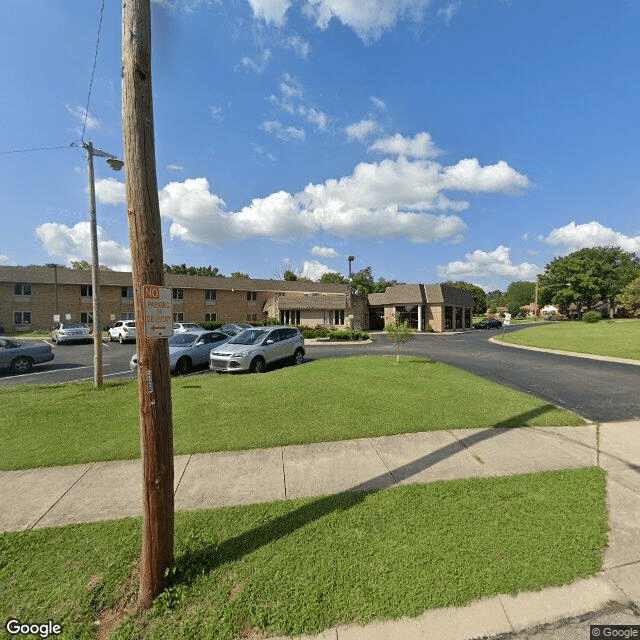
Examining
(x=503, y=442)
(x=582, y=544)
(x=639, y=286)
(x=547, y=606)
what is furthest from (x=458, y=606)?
(x=639, y=286)

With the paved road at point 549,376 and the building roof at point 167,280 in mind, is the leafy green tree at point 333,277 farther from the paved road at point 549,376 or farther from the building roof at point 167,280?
the paved road at point 549,376

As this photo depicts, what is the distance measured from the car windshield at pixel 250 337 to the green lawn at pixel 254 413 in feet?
8.17

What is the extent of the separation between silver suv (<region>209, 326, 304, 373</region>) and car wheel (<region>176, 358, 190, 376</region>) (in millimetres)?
1214

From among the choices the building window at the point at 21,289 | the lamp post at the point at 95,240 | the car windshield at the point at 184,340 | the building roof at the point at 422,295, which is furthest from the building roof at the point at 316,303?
the lamp post at the point at 95,240

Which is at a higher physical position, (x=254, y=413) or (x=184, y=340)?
(x=184, y=340)

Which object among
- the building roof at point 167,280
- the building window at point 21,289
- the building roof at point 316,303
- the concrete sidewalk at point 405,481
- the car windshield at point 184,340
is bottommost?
the concrete sidewalk at point 405,481

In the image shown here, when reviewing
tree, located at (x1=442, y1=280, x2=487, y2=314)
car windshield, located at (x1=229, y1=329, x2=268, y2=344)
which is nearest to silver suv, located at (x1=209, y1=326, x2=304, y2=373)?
car windshield, located at (x1=229, y1=329, x2=268, y2=344)

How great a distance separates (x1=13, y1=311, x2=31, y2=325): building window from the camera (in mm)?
32562

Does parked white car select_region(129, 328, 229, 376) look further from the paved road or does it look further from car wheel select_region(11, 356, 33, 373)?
car wheel select_region(11, 356, 33, 373)

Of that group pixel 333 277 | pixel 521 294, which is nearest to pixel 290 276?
pixel 333 277

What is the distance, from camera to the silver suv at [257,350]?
11133 millimetres

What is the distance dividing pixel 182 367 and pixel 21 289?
33.1 metres

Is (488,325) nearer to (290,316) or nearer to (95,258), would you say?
(290,316)

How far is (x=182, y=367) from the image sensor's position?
1203cm
